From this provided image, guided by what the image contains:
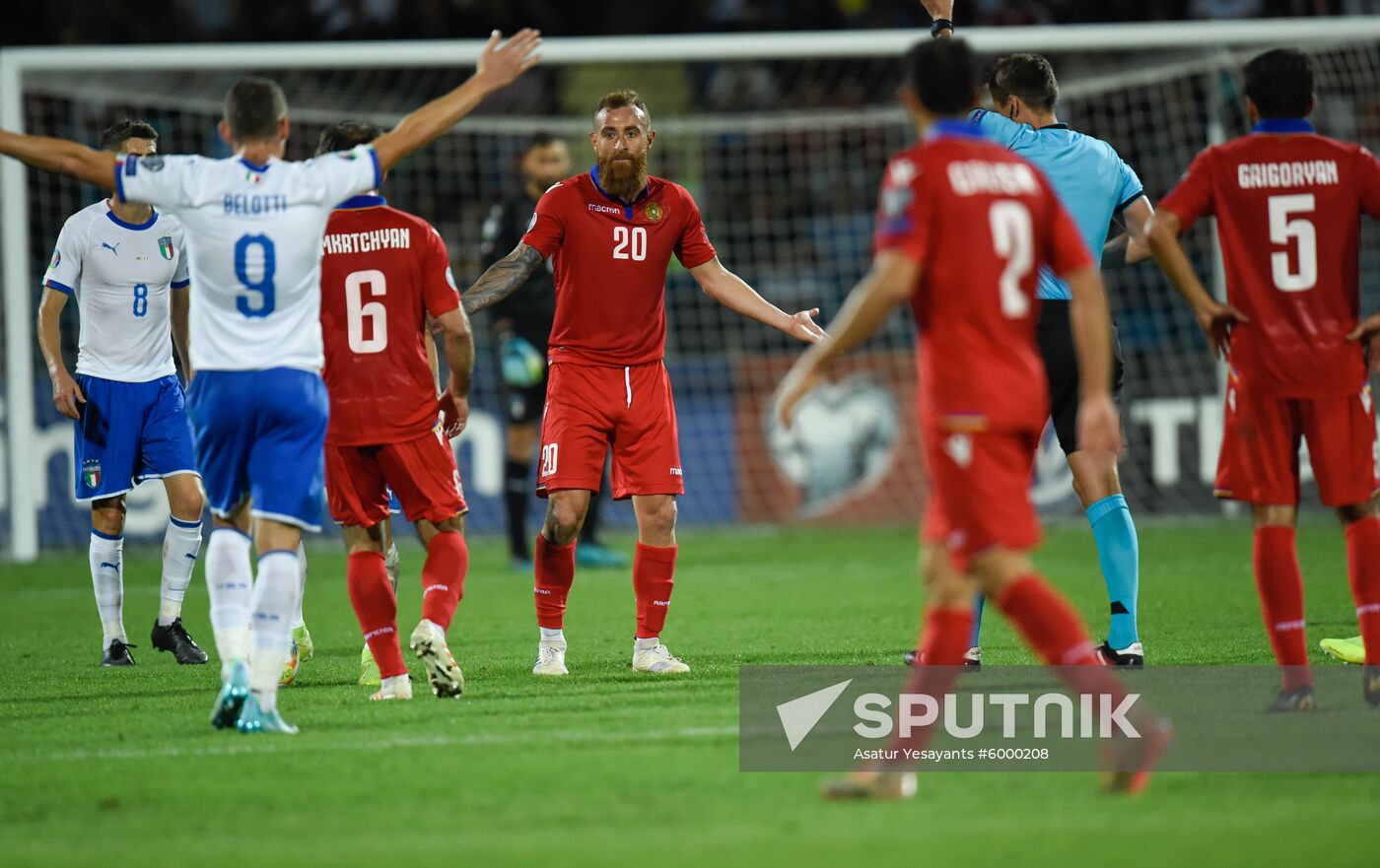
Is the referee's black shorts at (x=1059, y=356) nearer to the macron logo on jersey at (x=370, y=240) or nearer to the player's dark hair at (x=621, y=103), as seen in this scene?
the player's dark hair at (x=621, y=103)

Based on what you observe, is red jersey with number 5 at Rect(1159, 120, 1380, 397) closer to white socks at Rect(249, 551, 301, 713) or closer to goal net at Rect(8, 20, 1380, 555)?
white socks at Rect(249, 551, 301, 713)

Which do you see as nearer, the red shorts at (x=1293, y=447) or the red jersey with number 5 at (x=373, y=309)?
the red shorts at (x=1293, y=447)

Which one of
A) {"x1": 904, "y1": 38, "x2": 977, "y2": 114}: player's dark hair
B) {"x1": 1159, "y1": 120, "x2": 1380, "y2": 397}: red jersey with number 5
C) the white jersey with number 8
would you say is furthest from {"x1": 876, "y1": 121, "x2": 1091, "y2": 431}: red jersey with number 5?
the white jersey with number 8

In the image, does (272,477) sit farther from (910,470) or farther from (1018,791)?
(910,470)

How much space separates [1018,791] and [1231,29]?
1068 cm

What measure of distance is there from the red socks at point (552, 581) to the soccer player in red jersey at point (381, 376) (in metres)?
0.75

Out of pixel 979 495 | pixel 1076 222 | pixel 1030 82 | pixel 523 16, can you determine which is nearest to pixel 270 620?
pixel 979 495

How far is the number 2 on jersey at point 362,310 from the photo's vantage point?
6.34m

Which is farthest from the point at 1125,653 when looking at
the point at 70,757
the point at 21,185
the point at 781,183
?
the point at 781,183

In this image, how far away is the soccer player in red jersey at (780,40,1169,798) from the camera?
434cm

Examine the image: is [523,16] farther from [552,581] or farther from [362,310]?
[362,310]

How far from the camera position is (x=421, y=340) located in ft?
21.5

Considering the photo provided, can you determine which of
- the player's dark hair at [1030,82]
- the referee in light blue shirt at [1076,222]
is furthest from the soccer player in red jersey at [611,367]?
the player's dark hair at [1030,82]

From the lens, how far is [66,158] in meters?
5.57
